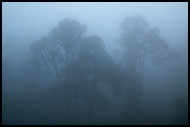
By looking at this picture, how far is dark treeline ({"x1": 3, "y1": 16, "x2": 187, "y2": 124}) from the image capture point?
417cm

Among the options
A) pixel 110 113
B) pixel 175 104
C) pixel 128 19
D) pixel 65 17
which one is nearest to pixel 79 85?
pixel 110 113

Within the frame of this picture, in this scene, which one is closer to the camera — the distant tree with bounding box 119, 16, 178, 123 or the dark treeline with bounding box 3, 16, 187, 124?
the dark treeline with bounding box 3, 16, 187, 124

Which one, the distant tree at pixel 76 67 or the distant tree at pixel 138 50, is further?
the distant tree at pixel 138 50

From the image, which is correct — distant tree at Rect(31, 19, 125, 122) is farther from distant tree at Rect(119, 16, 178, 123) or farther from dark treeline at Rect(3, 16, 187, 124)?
distant tree at Rect(119, 16, 178, 123)

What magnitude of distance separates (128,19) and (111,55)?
3.55 feet

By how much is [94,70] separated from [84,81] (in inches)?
14.6

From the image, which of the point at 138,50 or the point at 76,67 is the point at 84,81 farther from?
the point at 138,50

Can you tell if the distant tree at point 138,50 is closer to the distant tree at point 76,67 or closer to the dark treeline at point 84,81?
the dark treeline at point 84,81

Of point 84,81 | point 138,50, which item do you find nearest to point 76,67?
point 84,81

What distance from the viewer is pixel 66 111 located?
418cm

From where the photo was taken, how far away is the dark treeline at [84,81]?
13.7 feet

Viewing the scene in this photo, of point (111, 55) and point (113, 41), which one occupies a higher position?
point (113, 41)

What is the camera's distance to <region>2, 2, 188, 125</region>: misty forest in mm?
4172

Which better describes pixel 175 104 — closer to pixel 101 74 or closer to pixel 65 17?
pixel 101 74
